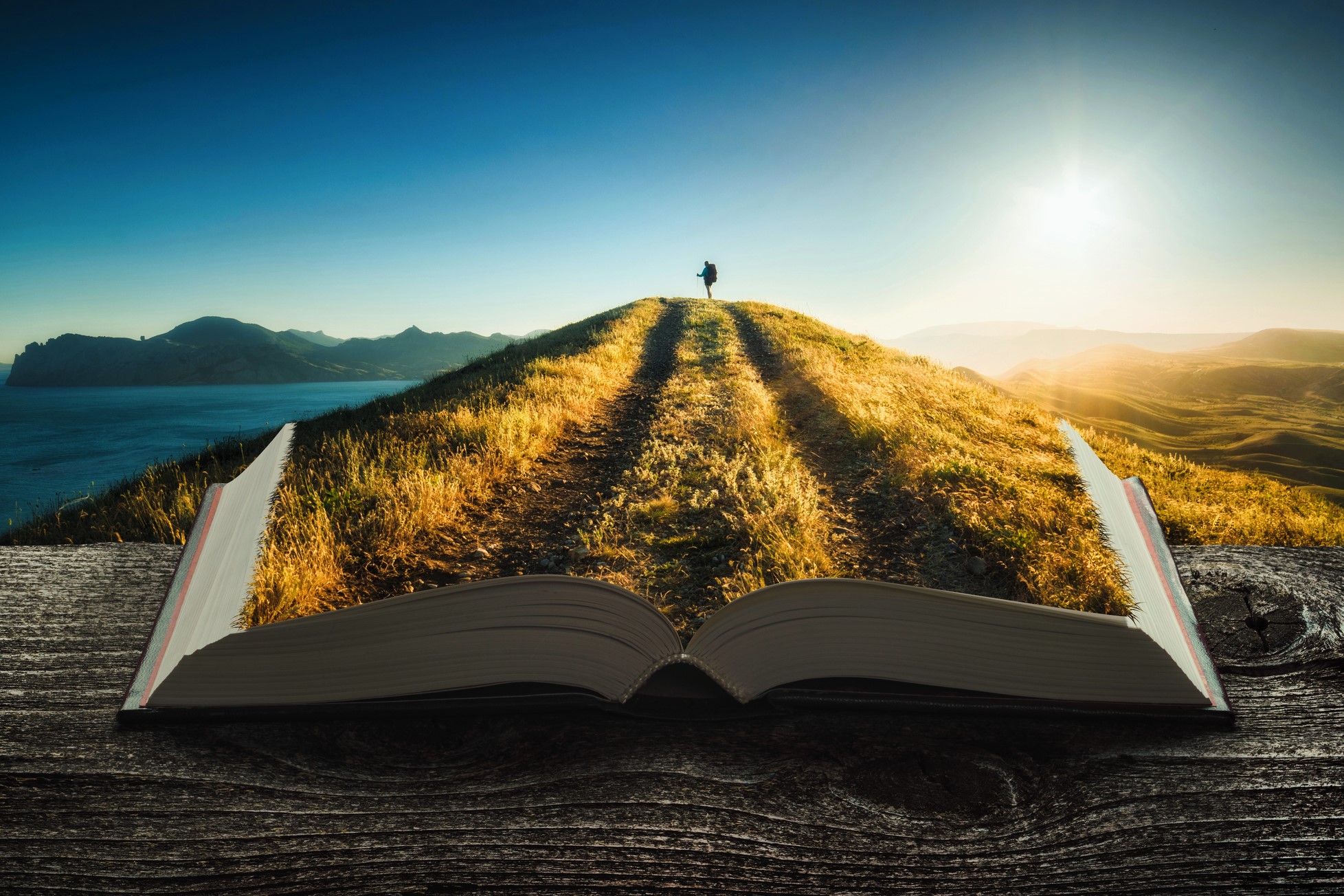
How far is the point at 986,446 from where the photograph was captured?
5.61 meters

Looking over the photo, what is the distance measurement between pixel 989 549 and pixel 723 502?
6.48 feet

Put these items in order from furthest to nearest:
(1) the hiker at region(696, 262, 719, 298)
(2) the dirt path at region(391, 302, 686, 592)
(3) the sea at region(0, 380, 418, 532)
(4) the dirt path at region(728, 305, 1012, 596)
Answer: (1) the hiker at region(696, 262, 719, 298)
(3) the sea at region(0, 380, 418, 532)
(2) the dirt path at region(391, 302, 686, 592)
(4) the dirt path at region(728, 305, 1012, 596)

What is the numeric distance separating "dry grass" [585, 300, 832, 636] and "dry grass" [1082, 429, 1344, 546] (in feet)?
7.32

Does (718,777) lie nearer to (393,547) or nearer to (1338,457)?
(393,547)

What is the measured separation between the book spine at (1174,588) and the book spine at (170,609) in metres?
Result: 2.16

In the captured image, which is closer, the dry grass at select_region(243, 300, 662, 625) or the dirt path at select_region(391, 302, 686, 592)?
the dry grass at select_region(243, 300, 662, 625)

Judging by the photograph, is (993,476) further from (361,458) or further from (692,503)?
(361,458)

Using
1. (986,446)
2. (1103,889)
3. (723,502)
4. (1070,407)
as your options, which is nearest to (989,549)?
(723,502)

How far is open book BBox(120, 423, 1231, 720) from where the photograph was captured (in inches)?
41.8

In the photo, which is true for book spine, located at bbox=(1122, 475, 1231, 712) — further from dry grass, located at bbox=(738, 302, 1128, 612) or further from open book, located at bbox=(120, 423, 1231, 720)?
dry grass, located at bbox=(738, 302, 1128, 612)

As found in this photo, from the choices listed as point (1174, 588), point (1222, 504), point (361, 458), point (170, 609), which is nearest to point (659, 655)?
point (170, 609)

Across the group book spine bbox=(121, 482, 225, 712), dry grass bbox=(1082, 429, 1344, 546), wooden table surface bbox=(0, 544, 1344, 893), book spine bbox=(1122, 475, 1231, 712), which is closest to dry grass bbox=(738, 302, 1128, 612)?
book spine bbox=(1122, 475, 1231, 712)

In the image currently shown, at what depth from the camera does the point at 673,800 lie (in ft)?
2.69

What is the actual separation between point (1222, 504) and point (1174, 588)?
482cm
